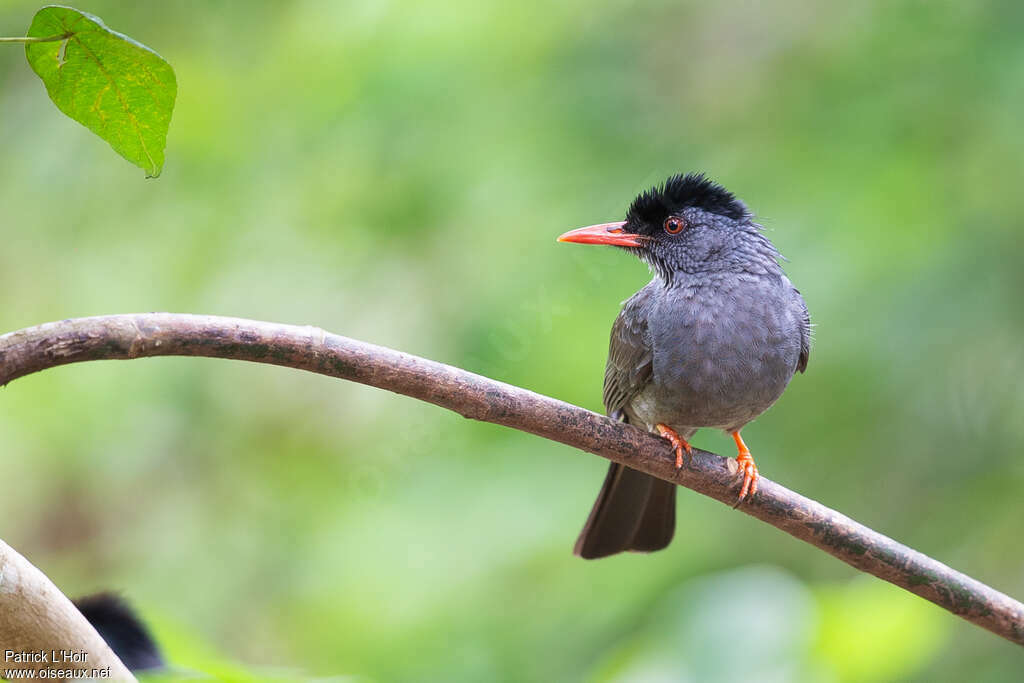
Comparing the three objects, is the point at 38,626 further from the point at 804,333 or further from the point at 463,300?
the point at 463,300

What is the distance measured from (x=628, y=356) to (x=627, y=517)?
2.10ft

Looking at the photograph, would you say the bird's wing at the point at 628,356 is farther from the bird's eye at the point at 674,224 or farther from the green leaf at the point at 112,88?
the green leaf at the point at 112,88

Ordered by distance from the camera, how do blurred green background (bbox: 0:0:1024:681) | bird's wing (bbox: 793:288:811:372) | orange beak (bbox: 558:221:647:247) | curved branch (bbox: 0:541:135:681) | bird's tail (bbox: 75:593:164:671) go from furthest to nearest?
blurred green background (bbox: 0:0:1024:681) → orange beak (bbox: 558:221:647:247) → bird's wing (bbox: 793:288:811:372) → bird's tail (bbox: 75:593:164:671) → curved branch (bbox: 0:541:135:681)

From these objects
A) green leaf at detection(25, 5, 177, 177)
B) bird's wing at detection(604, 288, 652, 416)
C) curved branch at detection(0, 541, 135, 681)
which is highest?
bird's wing at detection(604, 288, 652, 416)

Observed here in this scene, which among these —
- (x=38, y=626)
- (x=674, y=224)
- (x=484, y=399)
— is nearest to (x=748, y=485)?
(x=484, y=399)

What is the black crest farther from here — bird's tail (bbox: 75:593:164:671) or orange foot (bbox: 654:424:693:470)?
bird's tail (bbox: 75:593:164:671)

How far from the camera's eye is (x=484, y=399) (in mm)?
2338

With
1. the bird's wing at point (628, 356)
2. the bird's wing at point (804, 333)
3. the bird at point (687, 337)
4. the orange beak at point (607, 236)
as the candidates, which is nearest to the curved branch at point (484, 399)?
the bird at point (687, 337)

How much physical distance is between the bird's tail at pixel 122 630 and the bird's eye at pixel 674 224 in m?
2.28

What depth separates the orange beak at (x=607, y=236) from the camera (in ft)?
12.0

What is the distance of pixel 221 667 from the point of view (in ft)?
5.17

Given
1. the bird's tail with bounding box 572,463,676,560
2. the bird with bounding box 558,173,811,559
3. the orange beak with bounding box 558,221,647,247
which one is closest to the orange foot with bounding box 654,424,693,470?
the bird with bounding box 558,173,811,559

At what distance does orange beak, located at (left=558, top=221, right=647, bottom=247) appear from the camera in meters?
3.64

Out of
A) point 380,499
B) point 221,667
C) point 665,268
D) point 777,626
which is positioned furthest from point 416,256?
point 221,667
